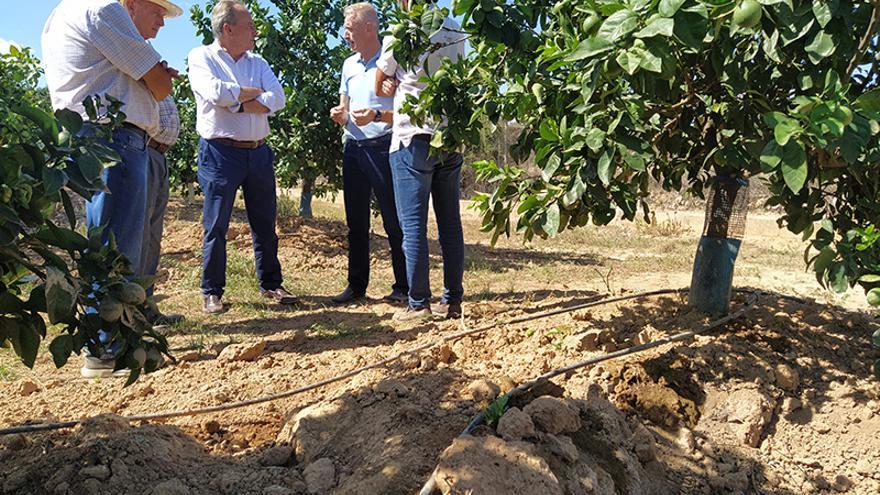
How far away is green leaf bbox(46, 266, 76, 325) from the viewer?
143 cm

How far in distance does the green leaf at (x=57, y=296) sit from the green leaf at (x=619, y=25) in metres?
1.32

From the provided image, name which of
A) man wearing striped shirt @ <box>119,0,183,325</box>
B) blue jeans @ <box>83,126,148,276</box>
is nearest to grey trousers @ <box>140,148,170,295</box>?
man wearing striped shirt @ <box>119,0,183,325</box>

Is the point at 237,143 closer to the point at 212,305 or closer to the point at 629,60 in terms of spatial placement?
the point at 212,305

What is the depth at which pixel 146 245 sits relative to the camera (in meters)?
3.66

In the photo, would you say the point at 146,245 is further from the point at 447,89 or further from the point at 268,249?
the point at 447,89

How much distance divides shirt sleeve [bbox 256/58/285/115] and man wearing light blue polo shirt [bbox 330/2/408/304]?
365mm

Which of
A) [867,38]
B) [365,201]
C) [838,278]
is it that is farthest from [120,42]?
[838,278]

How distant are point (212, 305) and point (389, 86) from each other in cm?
174

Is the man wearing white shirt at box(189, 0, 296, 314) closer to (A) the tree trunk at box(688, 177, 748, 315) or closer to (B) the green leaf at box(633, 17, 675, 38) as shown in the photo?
(A) the tree trunk at box(688, 177, 748, 315)

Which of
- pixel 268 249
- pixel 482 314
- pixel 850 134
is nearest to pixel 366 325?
pixel 482 314

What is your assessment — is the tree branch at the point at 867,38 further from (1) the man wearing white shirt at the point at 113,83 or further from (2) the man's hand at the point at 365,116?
(1) the man wearing white shirt at the point at 113,83

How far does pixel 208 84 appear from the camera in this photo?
13.0ft

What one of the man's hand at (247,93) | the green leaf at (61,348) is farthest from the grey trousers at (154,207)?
the green leaf at (61,348)

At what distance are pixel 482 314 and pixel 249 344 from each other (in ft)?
3.90
